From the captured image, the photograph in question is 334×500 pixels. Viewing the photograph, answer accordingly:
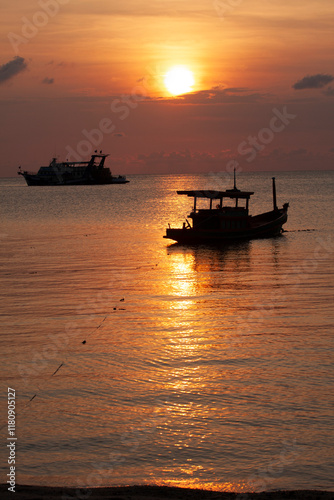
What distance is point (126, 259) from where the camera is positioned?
33844 millimetres

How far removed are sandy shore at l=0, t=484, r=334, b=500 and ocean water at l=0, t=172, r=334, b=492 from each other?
0.50 metres

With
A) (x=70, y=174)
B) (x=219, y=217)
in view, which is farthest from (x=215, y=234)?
(x=70, y=174)

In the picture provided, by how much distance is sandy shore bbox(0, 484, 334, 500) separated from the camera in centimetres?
786

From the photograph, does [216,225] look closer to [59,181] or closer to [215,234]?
[215,234]

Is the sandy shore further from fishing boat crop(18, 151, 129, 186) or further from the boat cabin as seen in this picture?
fishing boat crop(18, 151, 129, 186)

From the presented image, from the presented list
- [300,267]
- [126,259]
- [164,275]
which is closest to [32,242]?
[126,259]

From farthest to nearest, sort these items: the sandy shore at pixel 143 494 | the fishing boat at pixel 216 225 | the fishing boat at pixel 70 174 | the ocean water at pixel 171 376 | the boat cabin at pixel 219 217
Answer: the fishing boat at pixel 70 174, the boat cabin at pixel 219 217, the fishing boat at pixel 216 225, the ocean water at pixel 171 376, the sandy shore at pixel 143 494

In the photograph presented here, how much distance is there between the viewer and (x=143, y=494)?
26.2ft

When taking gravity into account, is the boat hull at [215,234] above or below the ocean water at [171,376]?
above

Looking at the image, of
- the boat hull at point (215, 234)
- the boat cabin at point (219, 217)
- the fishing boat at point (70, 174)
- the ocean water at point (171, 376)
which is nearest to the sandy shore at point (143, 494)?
the ocean water at point (171, 376)

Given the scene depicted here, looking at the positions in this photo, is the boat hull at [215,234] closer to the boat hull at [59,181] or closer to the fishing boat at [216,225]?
the fishing boat at [216,225]

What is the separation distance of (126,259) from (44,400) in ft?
72.3

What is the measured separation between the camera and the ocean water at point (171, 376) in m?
9.34

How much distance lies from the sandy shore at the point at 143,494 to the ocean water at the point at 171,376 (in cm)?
50
